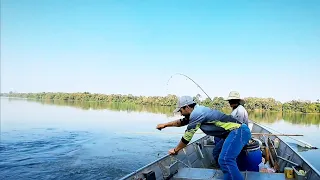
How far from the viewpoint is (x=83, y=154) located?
48.7 feet

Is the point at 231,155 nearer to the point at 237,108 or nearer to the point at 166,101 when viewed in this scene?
the point at 237,108

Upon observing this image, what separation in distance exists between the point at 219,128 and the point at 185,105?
62 centimetres

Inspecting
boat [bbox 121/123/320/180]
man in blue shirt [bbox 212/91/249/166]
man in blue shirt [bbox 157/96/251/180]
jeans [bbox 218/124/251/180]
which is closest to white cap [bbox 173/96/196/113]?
man in blue shirt [bbox 157/96/251/180]

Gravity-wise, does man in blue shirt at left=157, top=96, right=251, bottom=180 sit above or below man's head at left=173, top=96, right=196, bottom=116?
below

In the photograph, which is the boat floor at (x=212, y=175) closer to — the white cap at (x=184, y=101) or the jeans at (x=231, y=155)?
the jeans at (x=231, y=155)

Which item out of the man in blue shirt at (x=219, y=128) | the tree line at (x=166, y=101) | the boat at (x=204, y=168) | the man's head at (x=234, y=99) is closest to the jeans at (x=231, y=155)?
the man in blue shirt at (x=219, y=128)

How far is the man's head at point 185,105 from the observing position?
4.24 m

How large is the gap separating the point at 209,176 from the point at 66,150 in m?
12.5

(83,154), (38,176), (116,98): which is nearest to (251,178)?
(38,176)

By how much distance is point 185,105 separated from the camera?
425 cm

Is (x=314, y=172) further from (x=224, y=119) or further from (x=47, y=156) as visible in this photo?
(x=47, y=156)

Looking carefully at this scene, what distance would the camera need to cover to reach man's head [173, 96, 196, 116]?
424cm

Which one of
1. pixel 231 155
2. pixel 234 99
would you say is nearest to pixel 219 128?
pixel 231 155

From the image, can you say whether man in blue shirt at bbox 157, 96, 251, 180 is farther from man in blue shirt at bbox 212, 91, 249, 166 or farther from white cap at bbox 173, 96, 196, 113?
man in blue shirt at bbox 212, 91, 249, 166
